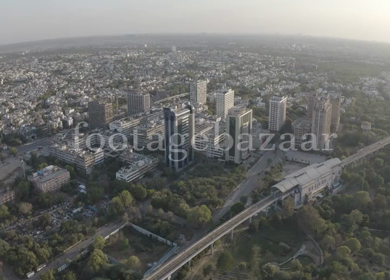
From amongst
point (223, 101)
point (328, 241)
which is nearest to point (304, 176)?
point (328, 241)

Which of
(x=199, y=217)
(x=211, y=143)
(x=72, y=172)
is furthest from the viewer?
(x=211, y=143)

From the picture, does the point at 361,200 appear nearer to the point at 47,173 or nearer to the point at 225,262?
the point at 225,262

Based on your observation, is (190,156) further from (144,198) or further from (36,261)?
(36,261)

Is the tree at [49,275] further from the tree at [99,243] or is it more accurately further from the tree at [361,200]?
the tree at [361,200]

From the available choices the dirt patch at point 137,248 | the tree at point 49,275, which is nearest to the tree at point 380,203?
the dirt patch at point 137,248

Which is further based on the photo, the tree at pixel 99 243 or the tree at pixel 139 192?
the tree at pixel 139 192

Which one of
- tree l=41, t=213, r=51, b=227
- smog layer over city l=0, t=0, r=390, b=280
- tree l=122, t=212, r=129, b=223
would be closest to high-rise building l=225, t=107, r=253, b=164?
smog layer over city l=0, t=0, r=390, b=280

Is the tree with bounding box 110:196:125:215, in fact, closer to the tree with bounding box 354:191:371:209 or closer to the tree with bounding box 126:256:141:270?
the tree with bounding box 126:256:141:270
